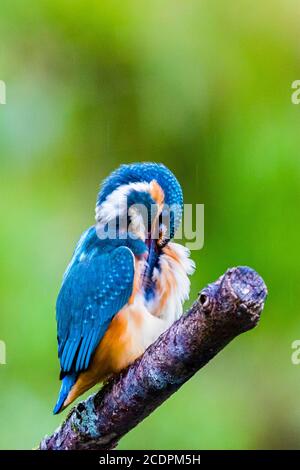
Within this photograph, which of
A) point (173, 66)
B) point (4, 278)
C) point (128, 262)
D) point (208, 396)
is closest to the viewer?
point (128, 262)

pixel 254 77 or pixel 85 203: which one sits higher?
pixel 254 77

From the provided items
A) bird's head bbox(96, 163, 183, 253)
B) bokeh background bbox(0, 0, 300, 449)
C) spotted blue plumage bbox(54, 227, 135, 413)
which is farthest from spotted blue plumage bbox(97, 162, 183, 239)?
bokeh background bbox(0, 0, 300, 449)

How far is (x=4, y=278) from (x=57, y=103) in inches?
27.9

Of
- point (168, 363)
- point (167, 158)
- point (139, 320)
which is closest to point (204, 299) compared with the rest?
point (168, 363)

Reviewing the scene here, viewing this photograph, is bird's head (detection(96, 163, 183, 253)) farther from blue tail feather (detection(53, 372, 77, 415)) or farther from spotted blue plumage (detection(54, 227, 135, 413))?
blue tail feather (detection(53, 372, 77, 415))

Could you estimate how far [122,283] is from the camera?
2.18 meters

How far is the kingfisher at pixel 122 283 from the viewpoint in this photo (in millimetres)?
2162

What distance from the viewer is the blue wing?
217 cm

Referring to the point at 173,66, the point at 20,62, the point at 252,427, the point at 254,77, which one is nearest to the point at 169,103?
the point at 173,66

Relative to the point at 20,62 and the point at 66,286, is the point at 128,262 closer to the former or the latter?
the point at 66,286

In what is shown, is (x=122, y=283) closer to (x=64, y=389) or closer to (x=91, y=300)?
(x=91, y=300)

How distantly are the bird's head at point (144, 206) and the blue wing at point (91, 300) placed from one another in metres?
0.07

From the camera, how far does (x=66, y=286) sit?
2.21m

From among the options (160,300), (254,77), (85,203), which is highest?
(254,77)
